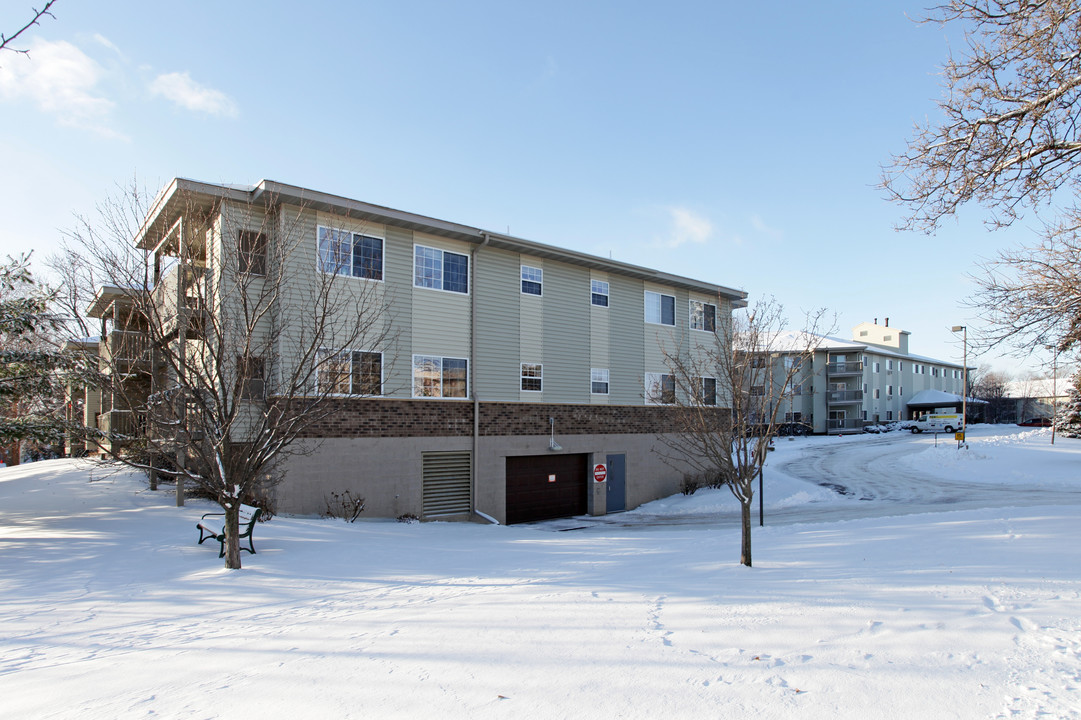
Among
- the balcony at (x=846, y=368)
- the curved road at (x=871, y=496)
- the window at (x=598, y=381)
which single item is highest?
the balcony at (x=846, y=368)

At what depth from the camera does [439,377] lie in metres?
18.1

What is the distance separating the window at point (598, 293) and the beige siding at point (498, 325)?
337cm

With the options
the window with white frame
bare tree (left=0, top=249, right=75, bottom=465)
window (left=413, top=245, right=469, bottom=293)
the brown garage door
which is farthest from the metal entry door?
bare tree (left=0, top=249, right=75, bottom=465)

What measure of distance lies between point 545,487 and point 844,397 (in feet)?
154

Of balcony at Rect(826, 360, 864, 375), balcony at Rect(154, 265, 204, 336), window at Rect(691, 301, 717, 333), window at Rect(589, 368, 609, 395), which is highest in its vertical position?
window at Rect(691, 301, 717, 333)

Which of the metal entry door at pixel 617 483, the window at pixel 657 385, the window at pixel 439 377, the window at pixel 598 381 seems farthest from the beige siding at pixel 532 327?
the window at pixel 657 385

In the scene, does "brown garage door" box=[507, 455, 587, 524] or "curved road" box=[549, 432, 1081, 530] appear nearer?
"curved road" box=[549, 432, 1081, 530]

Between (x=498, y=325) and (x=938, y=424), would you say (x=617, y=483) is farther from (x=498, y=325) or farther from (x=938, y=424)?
(x=938, y=424)

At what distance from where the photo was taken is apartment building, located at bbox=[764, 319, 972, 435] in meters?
58.8

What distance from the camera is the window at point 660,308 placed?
80.2 feet

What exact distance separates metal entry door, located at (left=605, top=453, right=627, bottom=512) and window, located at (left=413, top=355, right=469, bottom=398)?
692 centimetres

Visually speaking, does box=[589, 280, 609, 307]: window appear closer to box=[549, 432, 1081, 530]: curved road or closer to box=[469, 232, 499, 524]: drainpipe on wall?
box=[469, 232, 499, 524]: drainpipe on wall

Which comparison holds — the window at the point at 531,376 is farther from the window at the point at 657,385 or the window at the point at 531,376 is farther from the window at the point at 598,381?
the window at the point at 657,385

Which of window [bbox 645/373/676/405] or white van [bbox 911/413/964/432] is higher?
window [bbox 645/373/676/405]
